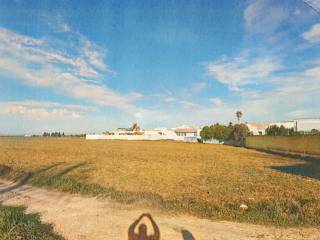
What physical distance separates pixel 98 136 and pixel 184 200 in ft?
342

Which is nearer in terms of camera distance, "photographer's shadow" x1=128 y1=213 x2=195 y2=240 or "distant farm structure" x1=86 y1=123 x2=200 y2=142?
"photographer's shadow" x1=128 y1=213 x2=195 y2=240

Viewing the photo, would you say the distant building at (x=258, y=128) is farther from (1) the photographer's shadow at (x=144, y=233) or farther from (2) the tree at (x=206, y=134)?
(1) the photographer's shadow at (x=144, y=233)

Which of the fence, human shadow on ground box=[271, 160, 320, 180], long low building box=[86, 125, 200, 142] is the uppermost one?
long low building box=[86, 125, 200, 142]

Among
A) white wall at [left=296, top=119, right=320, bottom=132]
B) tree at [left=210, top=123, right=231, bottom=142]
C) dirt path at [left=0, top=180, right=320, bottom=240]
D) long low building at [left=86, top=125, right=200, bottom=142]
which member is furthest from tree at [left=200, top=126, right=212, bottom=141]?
dirt path at [left=0, top=180, right=320, bottom=240]

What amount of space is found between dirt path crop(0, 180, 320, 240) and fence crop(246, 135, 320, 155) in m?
24.9

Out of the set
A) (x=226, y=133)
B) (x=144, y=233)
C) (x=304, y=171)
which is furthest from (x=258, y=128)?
(x=144, y=233)

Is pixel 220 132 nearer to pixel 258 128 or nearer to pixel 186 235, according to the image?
pixel 258 128

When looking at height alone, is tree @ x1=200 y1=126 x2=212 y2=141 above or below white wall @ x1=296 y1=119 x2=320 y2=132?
below

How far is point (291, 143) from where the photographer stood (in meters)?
36.6

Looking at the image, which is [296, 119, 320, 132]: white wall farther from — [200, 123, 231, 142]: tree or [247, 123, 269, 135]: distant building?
[200, 123, 231, 142]: tree

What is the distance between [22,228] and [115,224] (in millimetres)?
1924

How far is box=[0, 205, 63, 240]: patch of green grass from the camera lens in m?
6.46

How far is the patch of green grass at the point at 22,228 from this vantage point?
21.2 feet

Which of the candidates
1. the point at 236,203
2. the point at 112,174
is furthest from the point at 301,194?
the point at 112,174
